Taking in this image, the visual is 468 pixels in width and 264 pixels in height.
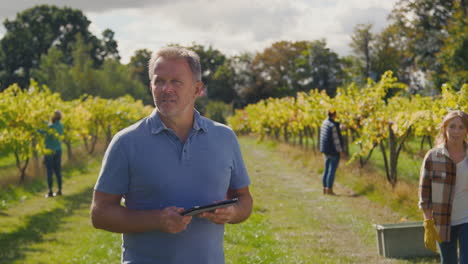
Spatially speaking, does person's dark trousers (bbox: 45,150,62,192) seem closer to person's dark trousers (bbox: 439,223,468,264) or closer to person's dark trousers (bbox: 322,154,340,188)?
person's dark trousers (bbox: 322,154,340,188)

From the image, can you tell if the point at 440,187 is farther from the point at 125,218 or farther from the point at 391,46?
the point at 391,46

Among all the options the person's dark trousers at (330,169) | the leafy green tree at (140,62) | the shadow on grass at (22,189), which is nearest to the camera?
the shadow on grass at (22,189)

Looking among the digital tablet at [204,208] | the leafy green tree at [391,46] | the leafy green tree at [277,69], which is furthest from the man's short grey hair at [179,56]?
the leafy green tree at [277,69]

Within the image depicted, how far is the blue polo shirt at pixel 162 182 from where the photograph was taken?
8.14 feet

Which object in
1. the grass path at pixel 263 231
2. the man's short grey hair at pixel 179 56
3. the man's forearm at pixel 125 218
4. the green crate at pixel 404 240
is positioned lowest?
the grass path at pixel 263 231

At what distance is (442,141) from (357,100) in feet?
26.8

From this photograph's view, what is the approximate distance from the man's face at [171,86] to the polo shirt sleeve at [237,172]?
34 centimetres

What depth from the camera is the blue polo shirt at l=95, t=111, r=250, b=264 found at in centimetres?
248

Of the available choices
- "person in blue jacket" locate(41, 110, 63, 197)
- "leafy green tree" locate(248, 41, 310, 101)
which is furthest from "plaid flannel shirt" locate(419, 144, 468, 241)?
"leafy green tree" locate(248, 41, 310, 101)

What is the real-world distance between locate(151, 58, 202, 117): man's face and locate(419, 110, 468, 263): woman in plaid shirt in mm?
2954

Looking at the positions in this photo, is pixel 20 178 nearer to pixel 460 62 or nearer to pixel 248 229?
pixel 248 229

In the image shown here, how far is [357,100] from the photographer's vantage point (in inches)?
512

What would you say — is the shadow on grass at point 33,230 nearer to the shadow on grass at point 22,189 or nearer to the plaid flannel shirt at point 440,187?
the shadow on grass at point 22,189

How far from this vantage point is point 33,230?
29.8 ft
